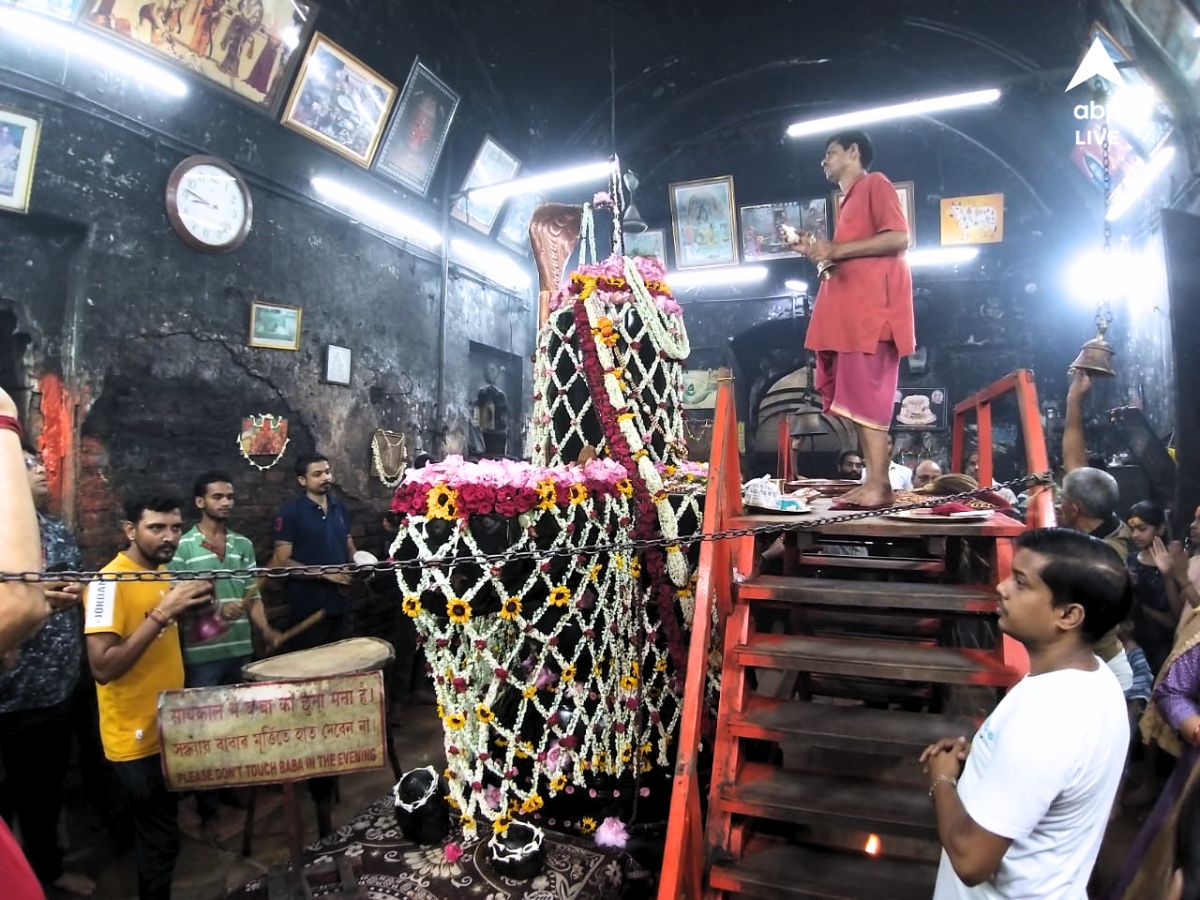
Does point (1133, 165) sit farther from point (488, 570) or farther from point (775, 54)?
point (488, 570)

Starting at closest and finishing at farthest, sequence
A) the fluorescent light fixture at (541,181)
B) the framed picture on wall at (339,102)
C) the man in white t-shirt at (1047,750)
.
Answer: the man in white t-shirt at (1047,750), the framed picture on wall at (339,102), the fluorescent light fixture at (541,181)

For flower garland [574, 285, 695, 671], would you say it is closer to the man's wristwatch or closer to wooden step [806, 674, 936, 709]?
wooden step [806, 674, 936, 709]

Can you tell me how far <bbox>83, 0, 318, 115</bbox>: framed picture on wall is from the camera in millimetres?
4684

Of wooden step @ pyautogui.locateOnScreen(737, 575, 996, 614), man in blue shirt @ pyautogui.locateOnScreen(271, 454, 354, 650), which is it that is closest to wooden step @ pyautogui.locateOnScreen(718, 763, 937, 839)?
wooden step @ pyautogui.locateOnScreen(737, 575, 996, 614)

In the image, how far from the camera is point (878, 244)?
3133 millimetres

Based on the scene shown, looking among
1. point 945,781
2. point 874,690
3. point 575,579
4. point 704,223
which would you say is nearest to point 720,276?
point 704,223

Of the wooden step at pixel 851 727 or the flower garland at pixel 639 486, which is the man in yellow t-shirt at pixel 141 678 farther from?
the wooden step at pixel 851 727

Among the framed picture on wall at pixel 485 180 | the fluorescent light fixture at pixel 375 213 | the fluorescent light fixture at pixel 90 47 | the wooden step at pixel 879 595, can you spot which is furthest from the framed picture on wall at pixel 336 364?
the wooden step at pixel 879 595

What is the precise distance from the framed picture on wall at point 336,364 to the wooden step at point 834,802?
17.1ft

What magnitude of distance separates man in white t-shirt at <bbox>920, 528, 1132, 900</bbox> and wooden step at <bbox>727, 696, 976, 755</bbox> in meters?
0.88

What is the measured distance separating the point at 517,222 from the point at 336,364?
169 inches

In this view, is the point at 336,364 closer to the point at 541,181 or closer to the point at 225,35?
the point at 225,35

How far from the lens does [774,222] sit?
10562mm

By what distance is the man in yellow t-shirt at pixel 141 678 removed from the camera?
2.83m
